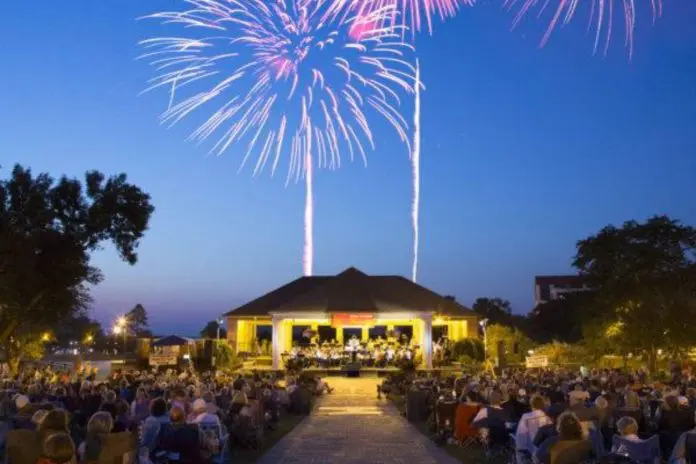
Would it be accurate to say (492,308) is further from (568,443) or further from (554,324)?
(568,443)

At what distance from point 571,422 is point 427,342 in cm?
2548

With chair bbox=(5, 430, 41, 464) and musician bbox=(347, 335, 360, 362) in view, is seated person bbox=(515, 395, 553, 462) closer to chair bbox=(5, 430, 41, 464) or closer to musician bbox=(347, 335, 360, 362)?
chair bbox=(5, 430, 41, 464)

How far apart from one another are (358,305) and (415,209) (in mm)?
6310

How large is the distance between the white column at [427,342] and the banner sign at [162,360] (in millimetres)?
11458

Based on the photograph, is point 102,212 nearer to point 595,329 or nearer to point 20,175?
point 20,175

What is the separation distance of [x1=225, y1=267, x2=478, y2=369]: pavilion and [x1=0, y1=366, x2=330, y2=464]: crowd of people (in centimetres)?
1466

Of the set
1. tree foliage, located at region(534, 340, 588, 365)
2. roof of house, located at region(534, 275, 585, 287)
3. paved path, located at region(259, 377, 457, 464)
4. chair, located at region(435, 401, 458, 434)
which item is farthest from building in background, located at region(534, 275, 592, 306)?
chair, located at region(435, 401, 458, 434)

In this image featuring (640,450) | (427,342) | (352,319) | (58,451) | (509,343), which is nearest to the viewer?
(58,451)

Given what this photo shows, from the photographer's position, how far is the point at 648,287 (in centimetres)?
2842

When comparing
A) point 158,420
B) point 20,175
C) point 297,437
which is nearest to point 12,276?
point 20,175

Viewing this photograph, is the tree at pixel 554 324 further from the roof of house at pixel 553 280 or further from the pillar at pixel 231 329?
the roof of house at pixel 553 280

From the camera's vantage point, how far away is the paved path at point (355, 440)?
36.8ft

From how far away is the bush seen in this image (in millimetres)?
33938

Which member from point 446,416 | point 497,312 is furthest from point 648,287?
point 497,312
